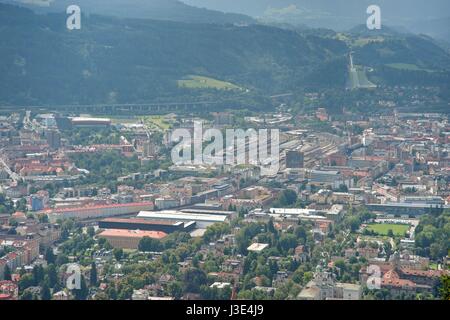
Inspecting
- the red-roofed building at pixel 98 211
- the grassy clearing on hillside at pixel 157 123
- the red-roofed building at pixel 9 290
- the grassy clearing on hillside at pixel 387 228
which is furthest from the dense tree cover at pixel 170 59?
the red-roofed building at pixel 9 290

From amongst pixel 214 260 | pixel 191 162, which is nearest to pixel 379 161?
pixel 191 162

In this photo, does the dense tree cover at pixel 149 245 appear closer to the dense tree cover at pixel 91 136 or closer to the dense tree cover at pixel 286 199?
the dense tree cover at pixel 286 199

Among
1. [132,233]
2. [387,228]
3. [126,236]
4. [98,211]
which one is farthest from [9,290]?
[387,228]

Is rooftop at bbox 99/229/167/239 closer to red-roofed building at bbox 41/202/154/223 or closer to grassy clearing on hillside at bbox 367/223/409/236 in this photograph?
red-roofed building at bbox 41/202/154/223

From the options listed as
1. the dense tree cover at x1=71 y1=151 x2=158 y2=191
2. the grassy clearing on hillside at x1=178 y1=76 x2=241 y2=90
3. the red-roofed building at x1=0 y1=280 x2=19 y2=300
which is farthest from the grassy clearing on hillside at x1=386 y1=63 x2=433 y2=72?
the red-roofed building at x1=0 y1=280 x2=19 y2=300

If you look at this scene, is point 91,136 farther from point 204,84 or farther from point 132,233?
point 132,233

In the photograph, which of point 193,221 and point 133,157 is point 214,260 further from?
point 133,157
